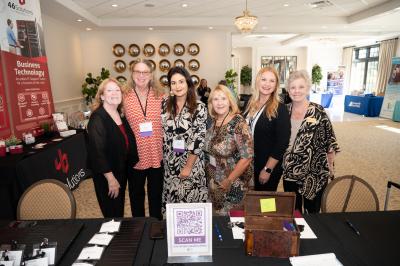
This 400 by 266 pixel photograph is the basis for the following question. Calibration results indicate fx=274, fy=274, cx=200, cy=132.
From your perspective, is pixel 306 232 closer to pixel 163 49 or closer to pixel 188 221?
pixel 188 221

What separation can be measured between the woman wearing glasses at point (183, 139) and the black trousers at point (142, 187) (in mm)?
128

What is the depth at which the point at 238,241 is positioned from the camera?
1.27 m

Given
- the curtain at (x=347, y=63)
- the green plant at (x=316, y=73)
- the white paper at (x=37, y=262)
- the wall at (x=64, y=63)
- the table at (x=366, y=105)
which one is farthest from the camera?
the green plant at (x=316, y=73)

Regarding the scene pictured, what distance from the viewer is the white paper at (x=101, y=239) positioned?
123cm

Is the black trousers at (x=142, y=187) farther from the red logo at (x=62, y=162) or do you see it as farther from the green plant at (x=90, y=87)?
the green plant at (x=90, y=87)

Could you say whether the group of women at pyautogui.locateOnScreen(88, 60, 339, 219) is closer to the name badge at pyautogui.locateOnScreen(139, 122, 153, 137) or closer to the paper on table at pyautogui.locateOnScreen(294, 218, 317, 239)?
the name badge at pyautogui.locateOnScreen(139, 122, 153, 137)

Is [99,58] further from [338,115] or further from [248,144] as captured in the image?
[338,115]

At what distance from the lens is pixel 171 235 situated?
44.9 inches

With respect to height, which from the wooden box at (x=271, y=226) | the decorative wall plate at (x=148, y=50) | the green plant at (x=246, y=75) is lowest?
the wooden box at (x=271, y=226)

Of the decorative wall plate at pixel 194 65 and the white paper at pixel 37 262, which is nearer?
the white paper at pixel 37 262

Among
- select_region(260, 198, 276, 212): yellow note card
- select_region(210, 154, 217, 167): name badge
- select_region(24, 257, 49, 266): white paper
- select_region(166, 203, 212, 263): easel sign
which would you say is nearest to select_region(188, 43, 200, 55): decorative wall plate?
select_region(210, 154, 217, 167): name badge

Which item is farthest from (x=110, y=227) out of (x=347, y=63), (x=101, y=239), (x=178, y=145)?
(x=347, y=63)

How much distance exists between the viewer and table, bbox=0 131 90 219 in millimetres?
2580

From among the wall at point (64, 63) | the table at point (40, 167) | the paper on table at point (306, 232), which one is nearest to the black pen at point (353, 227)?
the paper on table at point (306, 232)
